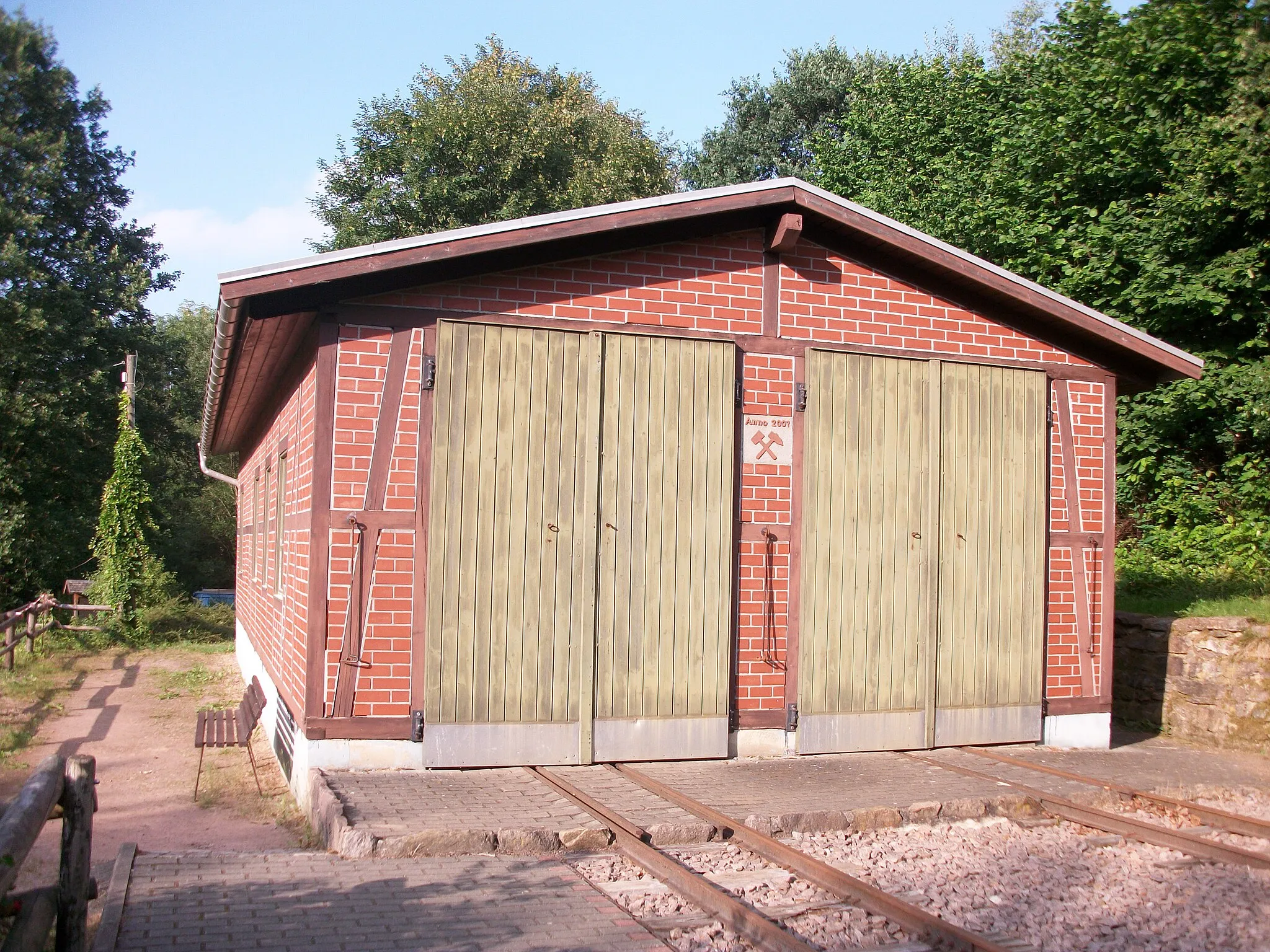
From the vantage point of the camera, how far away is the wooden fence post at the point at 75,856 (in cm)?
425

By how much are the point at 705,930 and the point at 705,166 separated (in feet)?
100

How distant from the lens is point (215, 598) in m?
29.9

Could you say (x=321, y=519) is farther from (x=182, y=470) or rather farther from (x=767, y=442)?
(x=182, y=470)

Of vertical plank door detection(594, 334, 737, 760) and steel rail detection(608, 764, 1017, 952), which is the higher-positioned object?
vertical plank door detection(594, 334, 737, 760)

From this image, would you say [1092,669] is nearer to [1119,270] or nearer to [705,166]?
[1119,270]

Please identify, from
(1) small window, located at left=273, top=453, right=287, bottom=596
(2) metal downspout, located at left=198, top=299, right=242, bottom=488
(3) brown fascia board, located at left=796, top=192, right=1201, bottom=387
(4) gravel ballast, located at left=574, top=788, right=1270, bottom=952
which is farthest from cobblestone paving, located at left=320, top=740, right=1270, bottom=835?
(1) small window, located at left=273, top=453, right=287, bottom=596

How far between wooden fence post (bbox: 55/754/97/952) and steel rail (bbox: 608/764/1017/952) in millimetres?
3205

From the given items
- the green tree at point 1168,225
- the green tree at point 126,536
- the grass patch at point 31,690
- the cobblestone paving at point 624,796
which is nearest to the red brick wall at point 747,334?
the cobblestone paving at point 624,796

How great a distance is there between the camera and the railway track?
4.58 metres

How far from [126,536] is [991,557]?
1913 centimetres

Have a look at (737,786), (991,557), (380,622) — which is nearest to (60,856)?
(380,622)

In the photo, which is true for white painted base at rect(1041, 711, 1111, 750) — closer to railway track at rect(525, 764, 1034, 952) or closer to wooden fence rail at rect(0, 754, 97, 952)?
railway track at rect(525, 764, 1034, 952)

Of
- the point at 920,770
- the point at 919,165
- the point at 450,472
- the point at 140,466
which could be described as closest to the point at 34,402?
the point at 140,466

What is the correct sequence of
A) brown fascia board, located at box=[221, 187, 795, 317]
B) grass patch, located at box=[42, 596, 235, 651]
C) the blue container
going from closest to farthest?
brown fascia board, located at box=[221, 187, 795, 317], grass patch, located at box=[42, 596, 235, 651], the blue container
